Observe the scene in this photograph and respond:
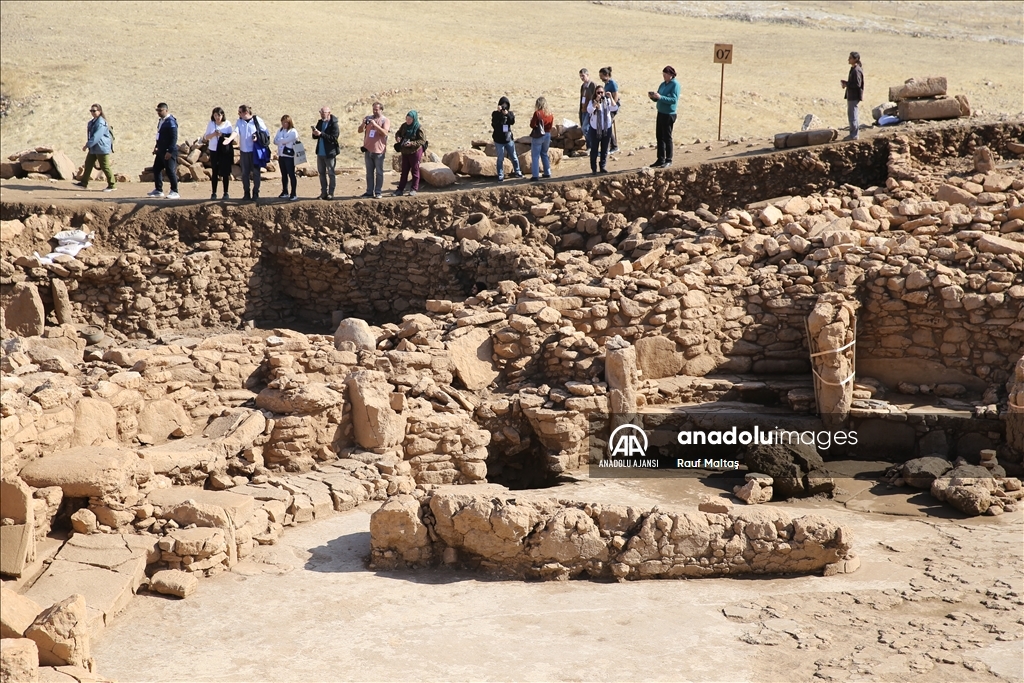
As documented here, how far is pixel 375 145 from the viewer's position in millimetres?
14773

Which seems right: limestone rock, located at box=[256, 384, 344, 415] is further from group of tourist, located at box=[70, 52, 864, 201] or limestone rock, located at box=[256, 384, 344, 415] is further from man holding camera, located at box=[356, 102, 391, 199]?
group of tourist, located at box=[70, 52, 864, 201]

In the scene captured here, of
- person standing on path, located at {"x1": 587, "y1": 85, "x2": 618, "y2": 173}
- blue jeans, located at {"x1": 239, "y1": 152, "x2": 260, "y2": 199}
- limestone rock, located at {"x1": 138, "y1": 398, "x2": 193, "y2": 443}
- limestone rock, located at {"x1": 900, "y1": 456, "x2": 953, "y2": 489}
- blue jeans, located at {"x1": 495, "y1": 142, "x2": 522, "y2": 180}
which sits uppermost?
person standing on path, located at {"x1": 587, "y1": 85, "x2": 618, "y2": 173}

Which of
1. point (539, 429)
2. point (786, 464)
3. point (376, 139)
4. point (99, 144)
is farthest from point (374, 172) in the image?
point (786, 464)

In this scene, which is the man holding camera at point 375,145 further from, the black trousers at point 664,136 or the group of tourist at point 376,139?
the black trousers at point 664,136

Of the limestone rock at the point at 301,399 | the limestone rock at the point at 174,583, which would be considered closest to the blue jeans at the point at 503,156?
the limestone rock at the point at 301,399

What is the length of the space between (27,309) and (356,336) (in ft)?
16.7

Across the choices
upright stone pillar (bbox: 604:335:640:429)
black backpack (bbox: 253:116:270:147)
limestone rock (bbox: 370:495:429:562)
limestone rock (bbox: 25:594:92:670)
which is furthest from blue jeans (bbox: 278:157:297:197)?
limestone rock (bbox: 25:594:92:670)

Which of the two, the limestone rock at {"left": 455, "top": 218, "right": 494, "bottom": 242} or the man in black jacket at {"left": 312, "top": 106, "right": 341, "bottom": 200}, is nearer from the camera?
the man in black jacket at {"left": 312, "top": 106, "right": 341, "bottom": 200}

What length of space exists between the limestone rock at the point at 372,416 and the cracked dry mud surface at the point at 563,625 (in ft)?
4.17

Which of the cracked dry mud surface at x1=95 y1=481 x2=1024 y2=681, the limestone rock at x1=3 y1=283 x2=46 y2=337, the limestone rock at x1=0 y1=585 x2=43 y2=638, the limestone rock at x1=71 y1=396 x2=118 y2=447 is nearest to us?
the limestone rock at x1=0 y1=585 x2=43 y2=638

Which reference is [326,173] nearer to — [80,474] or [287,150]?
[287,150]

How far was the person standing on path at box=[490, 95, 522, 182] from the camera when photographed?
15.4 metres

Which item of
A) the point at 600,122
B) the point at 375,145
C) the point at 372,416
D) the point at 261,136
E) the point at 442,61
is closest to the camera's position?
the point at 372,416

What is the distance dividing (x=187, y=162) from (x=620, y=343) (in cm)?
926
